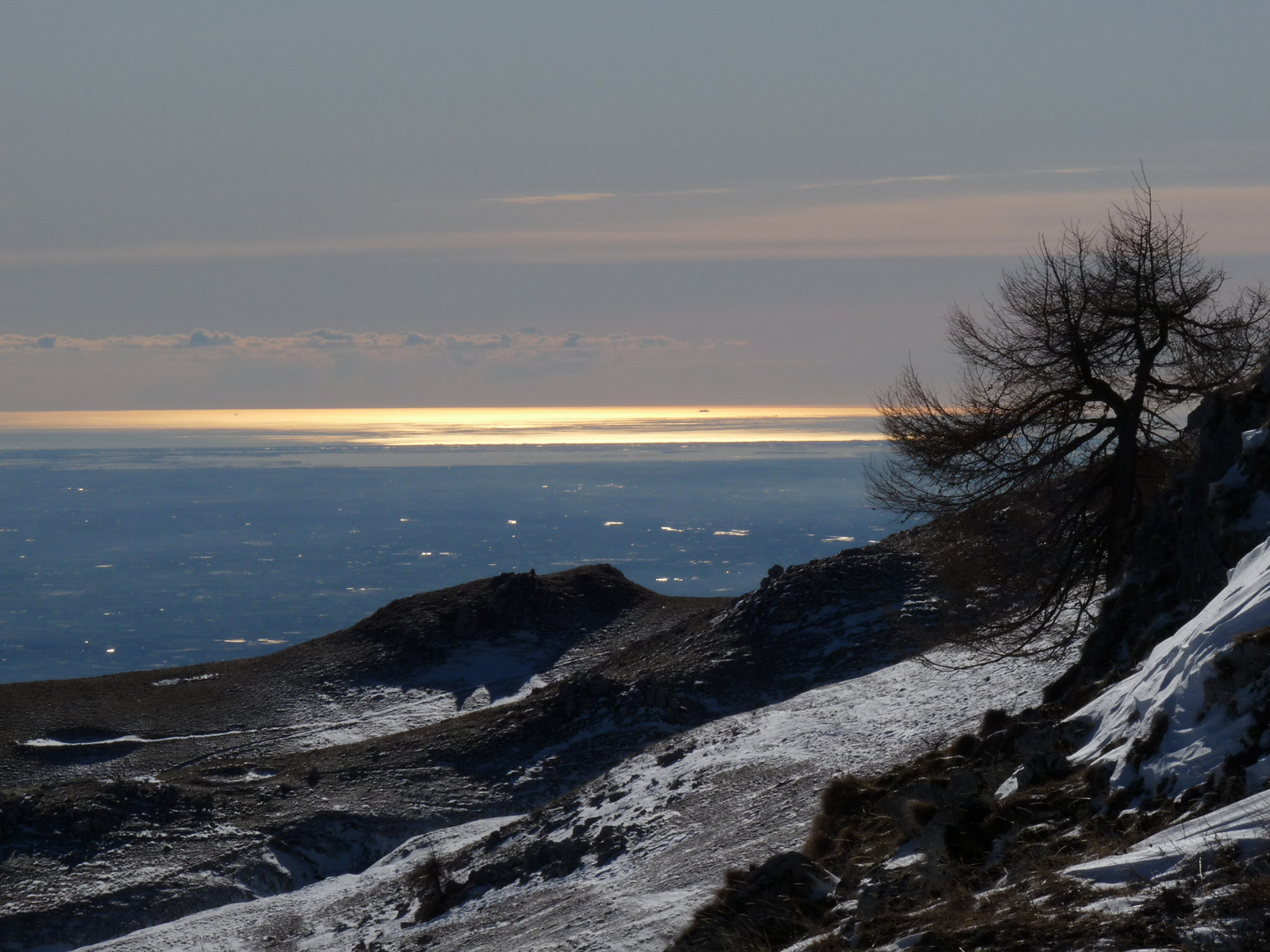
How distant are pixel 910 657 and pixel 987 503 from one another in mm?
11699

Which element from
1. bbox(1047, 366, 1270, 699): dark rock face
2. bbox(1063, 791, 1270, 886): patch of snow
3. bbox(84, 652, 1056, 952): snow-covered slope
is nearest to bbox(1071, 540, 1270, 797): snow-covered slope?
bbox(1063, 791, 1270, 886): patch of snow

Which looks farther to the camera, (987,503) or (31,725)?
(31,725)

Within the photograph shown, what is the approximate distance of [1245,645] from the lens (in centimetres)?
906

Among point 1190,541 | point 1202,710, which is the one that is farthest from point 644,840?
point 1202,710

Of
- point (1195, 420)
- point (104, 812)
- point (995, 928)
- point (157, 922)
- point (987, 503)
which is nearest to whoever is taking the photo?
point (995, 928)

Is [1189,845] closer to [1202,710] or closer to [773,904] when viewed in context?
[1202,710]

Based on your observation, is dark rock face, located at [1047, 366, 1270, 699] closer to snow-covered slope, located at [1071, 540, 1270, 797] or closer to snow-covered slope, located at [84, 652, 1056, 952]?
snow-covered slope, located at [1071, 540, 1270, 797]

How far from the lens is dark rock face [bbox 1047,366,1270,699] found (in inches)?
523

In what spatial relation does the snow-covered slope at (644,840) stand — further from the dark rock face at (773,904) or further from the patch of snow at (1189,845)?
the patch of snow at (1189,845)

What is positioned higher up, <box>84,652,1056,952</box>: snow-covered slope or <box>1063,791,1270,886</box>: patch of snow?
<box>1063,791,1270,886</box>: patch of snow

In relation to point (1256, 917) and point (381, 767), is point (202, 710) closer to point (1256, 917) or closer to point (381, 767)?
point (381, 767)

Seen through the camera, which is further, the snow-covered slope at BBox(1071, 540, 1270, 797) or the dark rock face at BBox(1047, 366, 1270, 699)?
the dark rock face at BBox(1047, 366, 1270, 699)

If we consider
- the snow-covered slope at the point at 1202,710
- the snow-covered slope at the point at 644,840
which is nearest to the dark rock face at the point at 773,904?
the snow-covered slope at the point at 1202,710

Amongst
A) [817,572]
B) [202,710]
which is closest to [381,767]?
[202,710]
